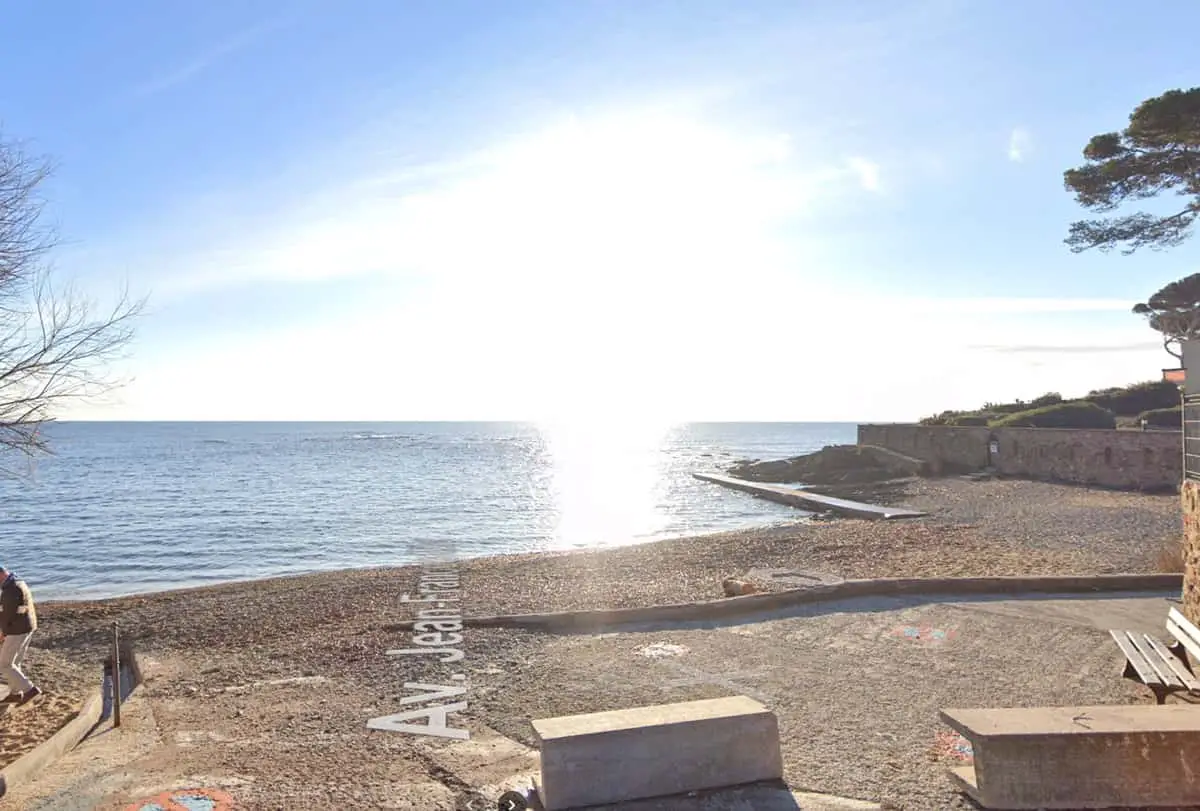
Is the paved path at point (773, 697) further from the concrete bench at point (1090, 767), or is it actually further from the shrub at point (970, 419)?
the shrub at point (970, 419)

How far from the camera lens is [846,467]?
140ft

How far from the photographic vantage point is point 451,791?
517 centimetres

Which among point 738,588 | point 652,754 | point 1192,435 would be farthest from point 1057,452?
point 652,754

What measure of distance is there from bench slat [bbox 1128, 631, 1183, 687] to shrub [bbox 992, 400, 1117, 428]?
3365 cm

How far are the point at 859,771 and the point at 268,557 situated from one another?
23424 millimetres

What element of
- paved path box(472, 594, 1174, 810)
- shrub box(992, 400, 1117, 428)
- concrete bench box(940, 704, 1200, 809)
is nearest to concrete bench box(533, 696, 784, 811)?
Answer: paved path box(472, 594, 1174, 810)

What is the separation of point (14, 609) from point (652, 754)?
6117mm

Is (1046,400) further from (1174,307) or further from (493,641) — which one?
(493,641)

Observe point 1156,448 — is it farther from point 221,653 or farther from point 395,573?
point 221,653

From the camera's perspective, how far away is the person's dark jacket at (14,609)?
7.38 meters

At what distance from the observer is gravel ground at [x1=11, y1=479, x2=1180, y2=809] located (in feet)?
19.4

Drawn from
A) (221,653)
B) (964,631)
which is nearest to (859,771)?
(964,631)

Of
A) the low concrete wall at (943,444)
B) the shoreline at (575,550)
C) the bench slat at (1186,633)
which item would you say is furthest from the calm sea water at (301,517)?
the bench slat at (1186,633)

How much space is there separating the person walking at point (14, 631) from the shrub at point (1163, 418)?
3780 cm
